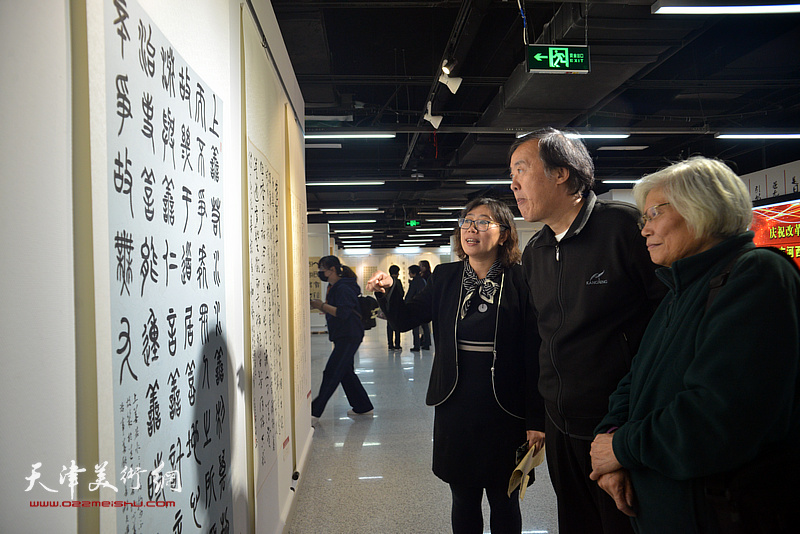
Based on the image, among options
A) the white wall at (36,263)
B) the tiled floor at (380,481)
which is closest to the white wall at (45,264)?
the white wall at (36,263)

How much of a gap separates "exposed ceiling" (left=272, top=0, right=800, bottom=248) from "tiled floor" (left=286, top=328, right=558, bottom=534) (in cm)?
346

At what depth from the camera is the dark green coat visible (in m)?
1.00

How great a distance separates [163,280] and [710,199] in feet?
4.16

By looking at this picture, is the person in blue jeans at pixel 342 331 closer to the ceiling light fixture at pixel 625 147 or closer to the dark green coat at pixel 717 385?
the dark green coat at pixel 717 385

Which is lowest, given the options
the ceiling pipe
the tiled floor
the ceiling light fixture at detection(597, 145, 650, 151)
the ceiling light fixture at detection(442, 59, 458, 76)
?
the tiled floor

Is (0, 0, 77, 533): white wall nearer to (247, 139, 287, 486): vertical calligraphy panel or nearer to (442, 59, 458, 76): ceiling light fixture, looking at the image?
(247, 139, 287, 486): vertical calligraphy panel

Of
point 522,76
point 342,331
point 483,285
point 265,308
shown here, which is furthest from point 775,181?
point 265,308

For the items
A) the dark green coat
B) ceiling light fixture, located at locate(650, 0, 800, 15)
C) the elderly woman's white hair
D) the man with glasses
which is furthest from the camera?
ceiling light fixture, located at locate(650, 0, 800, 15)

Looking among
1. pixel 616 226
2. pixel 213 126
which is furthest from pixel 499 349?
pixel 213 126

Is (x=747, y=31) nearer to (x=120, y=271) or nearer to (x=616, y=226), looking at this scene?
(x=616, y=226)

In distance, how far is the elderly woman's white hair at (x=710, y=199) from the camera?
118cm

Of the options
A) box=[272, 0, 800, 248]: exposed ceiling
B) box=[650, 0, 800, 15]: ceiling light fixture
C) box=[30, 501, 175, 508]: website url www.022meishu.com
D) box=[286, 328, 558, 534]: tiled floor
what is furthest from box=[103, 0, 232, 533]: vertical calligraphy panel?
box=[650, 0, 800, 15]: ceiling light fixture

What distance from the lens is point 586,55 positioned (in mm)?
4262

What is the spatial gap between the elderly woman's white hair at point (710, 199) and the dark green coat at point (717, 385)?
50 mm
